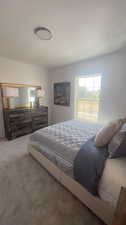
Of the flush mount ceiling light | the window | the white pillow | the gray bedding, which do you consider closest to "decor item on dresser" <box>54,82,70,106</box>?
the window

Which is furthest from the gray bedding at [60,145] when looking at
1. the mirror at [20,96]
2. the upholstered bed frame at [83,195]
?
the mirror at [20,96]

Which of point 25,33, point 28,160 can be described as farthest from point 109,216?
point 25,33

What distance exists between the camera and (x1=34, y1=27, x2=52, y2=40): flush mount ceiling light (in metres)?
1.74

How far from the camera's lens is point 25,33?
6.12 ft

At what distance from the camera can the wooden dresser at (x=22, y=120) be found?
3.06 metres

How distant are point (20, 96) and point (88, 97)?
2347 mm

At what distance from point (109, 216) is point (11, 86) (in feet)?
11.9

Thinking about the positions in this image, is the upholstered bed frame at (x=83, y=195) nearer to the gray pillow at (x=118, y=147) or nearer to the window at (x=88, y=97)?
the gray pillow at (x=118, y=147)

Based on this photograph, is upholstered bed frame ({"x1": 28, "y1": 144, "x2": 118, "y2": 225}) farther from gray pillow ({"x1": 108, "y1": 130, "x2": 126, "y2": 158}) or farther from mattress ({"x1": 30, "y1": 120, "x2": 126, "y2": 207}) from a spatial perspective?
gray pillow ({"x1": 108, "y1": 130, "x2": 126, "y2": 158})

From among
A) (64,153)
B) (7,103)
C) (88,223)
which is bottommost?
(88,223)

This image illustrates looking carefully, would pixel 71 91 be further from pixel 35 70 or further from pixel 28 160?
pixel 28 160

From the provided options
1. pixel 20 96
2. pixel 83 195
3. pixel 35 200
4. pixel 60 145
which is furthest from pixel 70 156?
pixel 20 96

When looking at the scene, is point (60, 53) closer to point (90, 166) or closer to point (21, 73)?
point (21, 73)

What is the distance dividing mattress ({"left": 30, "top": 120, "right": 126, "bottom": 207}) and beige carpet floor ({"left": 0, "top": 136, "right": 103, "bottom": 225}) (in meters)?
0.34
